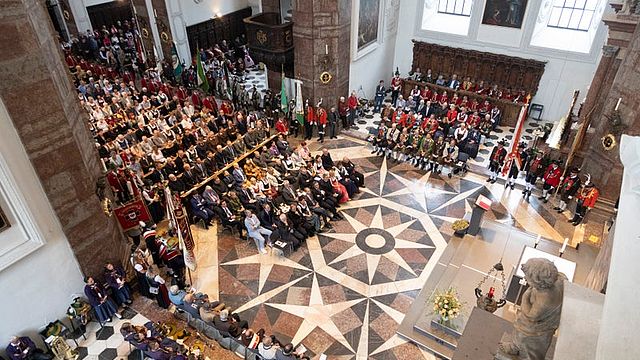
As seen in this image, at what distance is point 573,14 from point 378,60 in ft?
26.0

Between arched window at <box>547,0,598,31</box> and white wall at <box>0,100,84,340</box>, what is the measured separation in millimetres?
18456

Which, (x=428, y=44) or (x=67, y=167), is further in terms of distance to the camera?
(x=428, y=44)

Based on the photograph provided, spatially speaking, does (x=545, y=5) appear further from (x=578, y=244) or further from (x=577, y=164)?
(x=578, y=244)

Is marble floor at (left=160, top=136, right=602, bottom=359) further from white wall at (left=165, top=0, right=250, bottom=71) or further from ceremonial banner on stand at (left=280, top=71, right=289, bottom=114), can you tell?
white wall at (left=165, top=0, right=250, bottom=71)

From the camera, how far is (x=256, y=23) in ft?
51.3

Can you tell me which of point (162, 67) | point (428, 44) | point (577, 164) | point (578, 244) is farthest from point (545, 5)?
point (162, 67)

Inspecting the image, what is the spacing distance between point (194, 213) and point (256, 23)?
7.82 meters

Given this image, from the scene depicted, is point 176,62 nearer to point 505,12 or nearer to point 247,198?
point 247,198

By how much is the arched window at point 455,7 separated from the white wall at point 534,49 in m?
0.73

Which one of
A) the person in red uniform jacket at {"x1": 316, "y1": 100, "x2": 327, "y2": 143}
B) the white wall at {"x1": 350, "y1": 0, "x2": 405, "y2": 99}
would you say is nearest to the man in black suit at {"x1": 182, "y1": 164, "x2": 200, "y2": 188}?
the person in red uniform jacket at {"x1": 316, "y1": 100, "x2": 327, "y2": 143}

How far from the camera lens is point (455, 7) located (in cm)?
1864

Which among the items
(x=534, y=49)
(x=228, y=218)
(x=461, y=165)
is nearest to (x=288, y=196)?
(x=228, y=218)

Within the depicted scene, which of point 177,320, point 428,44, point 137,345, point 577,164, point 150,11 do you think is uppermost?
point 150,11

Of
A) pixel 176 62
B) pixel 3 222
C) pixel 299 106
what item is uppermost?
pixel 3 222
